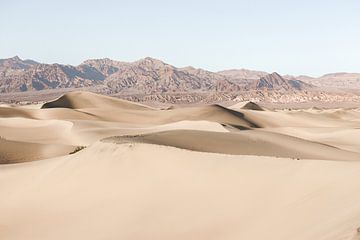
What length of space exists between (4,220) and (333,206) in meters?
8.98

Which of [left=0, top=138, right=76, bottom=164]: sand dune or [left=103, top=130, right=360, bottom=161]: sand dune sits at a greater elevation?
[left=103, top=130, right=360, bottom=161]: sand dune

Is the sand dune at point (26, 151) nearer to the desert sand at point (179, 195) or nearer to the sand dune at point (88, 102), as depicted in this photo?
the desert sand at point (179, 195)

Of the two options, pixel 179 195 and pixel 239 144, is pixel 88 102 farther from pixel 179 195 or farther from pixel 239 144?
pixel 179 195

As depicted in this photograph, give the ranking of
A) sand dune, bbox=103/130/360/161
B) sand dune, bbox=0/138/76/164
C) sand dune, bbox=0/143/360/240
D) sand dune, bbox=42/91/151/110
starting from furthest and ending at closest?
sand dune, bbox=42/91/151/110 < sand dune, bbox=0/138/76/164 < sand dune, bbox=103/130/360/161 < sand dune, bbox=0/143/360/240

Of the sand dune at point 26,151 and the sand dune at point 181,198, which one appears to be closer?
the sand dune at point 181,198

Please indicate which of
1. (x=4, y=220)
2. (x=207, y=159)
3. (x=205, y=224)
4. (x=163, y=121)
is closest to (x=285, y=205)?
(x=205, y=224)

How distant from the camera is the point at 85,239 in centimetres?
1098

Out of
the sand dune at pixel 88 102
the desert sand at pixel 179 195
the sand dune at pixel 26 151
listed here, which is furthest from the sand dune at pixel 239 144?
the sand dune at pixel 88 102

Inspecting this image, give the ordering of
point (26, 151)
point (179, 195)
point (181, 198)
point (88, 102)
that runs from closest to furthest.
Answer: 1. point (181, 198)
2. point (179, 195)
3. point (26, 151)
4. point (88, 102)

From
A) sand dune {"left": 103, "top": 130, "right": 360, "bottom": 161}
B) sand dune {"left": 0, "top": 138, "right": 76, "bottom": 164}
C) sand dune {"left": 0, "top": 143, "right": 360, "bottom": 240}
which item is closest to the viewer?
sand dune {"left": 0, "top": 143, "right": 360, "bottom": 240}

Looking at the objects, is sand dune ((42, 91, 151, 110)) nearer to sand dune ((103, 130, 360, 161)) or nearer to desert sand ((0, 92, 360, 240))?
sand dune ((103, 130, 360, 161))

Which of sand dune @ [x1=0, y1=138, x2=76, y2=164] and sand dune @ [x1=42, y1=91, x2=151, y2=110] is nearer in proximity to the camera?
sand dune @ [x1=0, y1=138, x2=76, y2=164]

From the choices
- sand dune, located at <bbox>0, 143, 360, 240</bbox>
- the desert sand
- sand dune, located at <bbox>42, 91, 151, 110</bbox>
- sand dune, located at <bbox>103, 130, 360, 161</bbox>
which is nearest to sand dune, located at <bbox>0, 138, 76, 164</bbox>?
the desert sand

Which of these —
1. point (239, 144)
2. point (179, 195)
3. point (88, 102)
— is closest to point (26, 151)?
point (239, 144)
